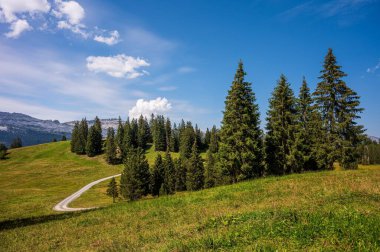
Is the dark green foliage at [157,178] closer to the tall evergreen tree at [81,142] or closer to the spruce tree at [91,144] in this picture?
the spruce tree at [91,144]

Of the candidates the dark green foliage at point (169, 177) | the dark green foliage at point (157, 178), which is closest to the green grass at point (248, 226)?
the dark green foliage at point (169, 177)

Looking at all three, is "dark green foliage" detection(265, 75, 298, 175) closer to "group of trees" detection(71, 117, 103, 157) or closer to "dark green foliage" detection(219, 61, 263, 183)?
"dark green foliage" detection(219, 61, 263, 183)

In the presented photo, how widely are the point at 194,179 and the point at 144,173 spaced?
13.7 meters

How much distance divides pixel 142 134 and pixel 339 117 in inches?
4365

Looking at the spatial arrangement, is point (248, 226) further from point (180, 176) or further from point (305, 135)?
point (180, 176)

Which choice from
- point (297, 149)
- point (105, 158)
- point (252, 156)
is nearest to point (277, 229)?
point (252, 156)

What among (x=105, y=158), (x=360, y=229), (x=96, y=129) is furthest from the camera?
(x=96, y=129)

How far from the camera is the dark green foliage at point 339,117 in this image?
35.0m

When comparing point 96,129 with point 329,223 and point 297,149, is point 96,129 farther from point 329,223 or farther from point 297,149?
point 329,223

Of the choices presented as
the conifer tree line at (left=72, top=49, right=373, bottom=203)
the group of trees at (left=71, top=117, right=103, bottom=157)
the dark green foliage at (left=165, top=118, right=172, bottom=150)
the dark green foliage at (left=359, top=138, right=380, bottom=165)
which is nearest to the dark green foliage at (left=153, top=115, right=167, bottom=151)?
the dark green foliage at (left=165, top=118, right=172, bottom=150)

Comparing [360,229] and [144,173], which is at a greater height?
[360,229]

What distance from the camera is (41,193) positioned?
75688 mm

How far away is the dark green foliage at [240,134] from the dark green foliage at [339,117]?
10.0 metres

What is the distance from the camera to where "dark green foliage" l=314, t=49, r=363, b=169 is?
115 feet
